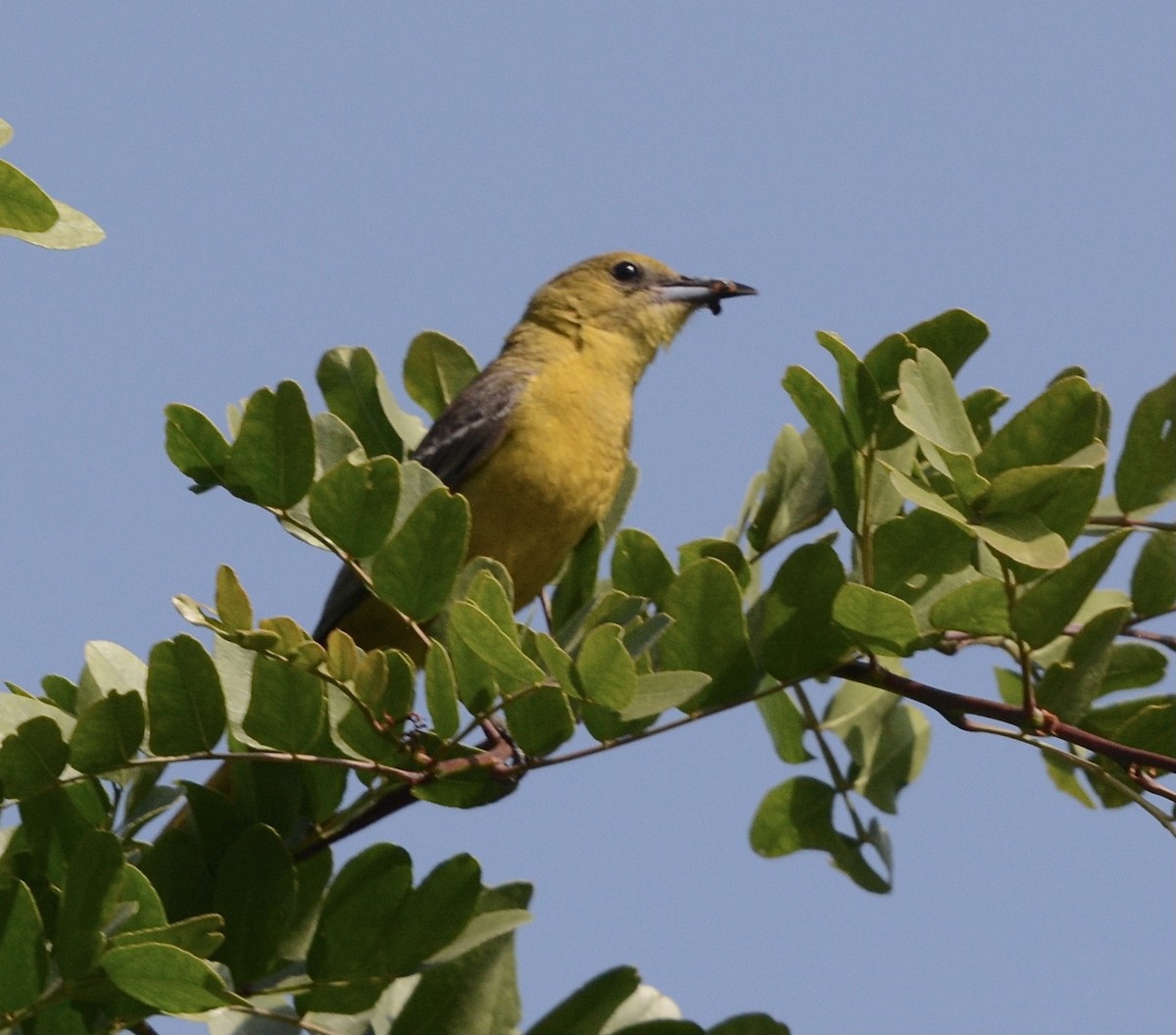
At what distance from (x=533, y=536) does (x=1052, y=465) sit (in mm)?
2315

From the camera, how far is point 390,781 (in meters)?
3.12

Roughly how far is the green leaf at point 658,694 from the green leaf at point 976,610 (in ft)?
1.55

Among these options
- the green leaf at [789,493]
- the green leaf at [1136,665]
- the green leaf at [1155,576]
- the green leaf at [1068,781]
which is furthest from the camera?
the green leaf at [1068,781]

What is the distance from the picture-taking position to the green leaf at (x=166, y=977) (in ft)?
8.25

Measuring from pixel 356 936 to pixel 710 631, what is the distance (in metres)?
0.85

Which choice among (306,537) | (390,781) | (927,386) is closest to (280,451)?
(306,537)

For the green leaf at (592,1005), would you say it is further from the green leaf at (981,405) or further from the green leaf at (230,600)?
the green leaf at (981,405)

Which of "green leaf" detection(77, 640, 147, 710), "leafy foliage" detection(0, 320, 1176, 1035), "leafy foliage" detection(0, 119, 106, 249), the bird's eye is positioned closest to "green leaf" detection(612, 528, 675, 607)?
"leafy foliage" detection(0, 320, 1176, 1035)

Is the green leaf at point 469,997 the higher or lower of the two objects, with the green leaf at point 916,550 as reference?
lower

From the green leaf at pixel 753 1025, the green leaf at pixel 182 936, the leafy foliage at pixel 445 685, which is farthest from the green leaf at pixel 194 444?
the green leaf at pixel 753 1025

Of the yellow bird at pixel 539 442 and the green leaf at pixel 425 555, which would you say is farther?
the yellow bird at pixel 539 442

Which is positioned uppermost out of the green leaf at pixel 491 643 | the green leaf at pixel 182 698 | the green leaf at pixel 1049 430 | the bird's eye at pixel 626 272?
the bird's eye at pixel 626 272

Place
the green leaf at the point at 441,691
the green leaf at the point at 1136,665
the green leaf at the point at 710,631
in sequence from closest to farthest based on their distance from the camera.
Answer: the green leaf at the point at 441,691 < the green leaf at the point at 710,631 < the green leaf at the point at 1136,665

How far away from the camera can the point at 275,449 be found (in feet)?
10.3
